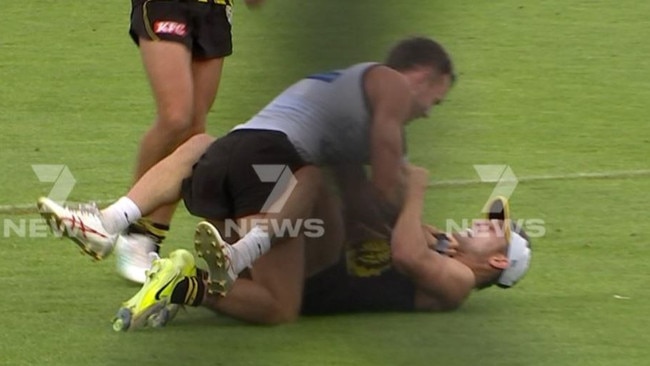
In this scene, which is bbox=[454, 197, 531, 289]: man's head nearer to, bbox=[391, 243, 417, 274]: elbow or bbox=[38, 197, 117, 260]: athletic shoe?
bbox=[391, 243, 417, 274]: elbow

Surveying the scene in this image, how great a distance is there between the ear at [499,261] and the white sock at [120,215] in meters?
1.14

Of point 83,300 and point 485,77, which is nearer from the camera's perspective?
point 83,300


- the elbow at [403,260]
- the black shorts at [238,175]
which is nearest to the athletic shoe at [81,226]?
the black shorts at [238,175]

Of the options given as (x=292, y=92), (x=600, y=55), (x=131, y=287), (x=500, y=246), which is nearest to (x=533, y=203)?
(x=500, y=246)

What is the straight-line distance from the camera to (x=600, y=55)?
30.4ft

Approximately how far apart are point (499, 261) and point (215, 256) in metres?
0.93

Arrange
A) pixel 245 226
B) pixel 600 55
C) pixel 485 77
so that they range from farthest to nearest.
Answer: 1. pixel 600 55
2. pixel 485 77
3. pixel 245 226

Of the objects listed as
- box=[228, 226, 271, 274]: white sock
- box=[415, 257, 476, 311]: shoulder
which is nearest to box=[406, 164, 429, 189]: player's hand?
box=[415, 257, 476, 311]: shoulder

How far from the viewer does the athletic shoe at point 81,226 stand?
16.3 feet

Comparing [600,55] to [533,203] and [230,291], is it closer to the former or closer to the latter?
[533,203]

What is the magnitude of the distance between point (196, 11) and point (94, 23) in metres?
4.62

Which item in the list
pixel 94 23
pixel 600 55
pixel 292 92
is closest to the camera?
pixel 292 92

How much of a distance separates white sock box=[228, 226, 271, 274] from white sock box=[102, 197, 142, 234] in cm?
58

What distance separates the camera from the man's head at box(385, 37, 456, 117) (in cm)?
271
